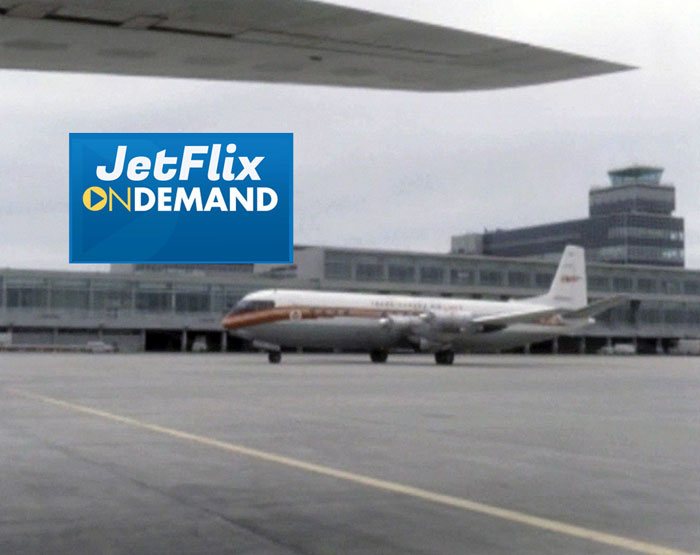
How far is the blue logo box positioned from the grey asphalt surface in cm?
331

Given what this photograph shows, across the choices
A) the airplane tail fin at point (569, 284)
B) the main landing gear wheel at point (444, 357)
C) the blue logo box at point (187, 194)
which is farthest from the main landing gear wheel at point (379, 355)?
the blue logo box at point (187, 194)

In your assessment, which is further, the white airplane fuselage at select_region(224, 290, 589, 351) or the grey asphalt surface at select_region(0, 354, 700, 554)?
the white airplane fuselage at select_region(224, 290, 589, 351)

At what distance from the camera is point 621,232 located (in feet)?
448

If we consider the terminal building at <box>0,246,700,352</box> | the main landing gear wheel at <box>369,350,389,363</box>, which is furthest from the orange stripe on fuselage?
the terminal building at <box>0,246,700,352</box>

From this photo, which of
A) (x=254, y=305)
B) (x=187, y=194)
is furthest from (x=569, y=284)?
(x=187, y=194)

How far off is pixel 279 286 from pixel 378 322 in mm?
46142

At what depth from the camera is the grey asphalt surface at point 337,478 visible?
10.1 meters

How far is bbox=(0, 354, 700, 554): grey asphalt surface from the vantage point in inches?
396

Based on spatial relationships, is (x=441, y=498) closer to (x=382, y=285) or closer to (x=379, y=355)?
(x=379, y=355)

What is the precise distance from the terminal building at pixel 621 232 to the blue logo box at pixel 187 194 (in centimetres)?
12173

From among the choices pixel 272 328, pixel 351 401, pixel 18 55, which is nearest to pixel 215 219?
pixel 18 55

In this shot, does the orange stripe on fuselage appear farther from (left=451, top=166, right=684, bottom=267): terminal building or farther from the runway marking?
(left=451, top=166, right=684, bottom=267): terminal building

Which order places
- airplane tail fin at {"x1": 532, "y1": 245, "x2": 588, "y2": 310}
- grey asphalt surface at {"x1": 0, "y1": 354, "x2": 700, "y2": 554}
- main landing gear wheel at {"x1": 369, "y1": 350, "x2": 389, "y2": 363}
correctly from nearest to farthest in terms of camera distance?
1. grey asphalt surface at {"x1": 0, "y1": 354, "x2": 700, "y2": 554}
2. main landing gear wheel at {"x1": 369, "y1": 350, "x2": 389, "y2": 363}
3. airplane tail fin at {"x1": 532, "y1": 245, "x2": 588, "y2": 310}

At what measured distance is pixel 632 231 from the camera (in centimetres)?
13762
